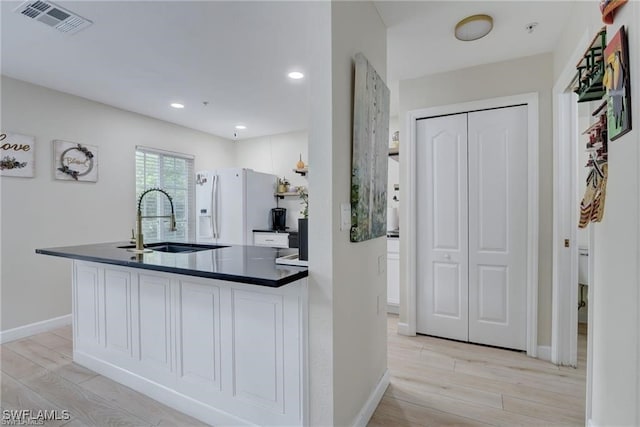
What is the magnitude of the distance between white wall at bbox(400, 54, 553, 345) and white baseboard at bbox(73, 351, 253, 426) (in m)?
2.49

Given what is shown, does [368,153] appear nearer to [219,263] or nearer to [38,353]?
[219,263]

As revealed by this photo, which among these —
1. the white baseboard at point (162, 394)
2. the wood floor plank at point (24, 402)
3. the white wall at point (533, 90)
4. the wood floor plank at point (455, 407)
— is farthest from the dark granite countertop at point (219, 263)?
the white wall at point (533, 90)

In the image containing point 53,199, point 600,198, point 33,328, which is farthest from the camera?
point 53,199

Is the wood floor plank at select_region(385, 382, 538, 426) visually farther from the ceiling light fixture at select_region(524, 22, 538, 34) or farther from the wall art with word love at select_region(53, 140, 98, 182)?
the wall art with word love at select_region(53, 140, 98, 182)

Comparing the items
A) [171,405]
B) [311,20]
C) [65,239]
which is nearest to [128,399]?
[171,405]

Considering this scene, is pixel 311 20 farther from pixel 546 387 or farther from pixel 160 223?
pixel 160 223

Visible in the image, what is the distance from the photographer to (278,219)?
5164mm

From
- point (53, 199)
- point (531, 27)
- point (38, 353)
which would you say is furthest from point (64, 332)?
point (531, 27)

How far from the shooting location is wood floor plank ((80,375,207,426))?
6.17ft

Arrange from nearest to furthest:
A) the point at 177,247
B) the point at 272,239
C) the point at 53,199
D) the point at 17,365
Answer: the point at 17,365 → the point at 177,247 → the point at 53,199 → the point at 272,239

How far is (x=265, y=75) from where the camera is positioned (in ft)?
9.97

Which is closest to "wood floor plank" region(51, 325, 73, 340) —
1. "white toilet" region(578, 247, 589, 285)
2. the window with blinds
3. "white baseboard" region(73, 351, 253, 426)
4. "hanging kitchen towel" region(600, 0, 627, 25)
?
"white baseboard" region(73, 351, 253, 426)

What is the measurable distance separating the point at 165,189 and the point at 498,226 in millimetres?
4399

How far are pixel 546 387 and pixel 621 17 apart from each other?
2248mm
